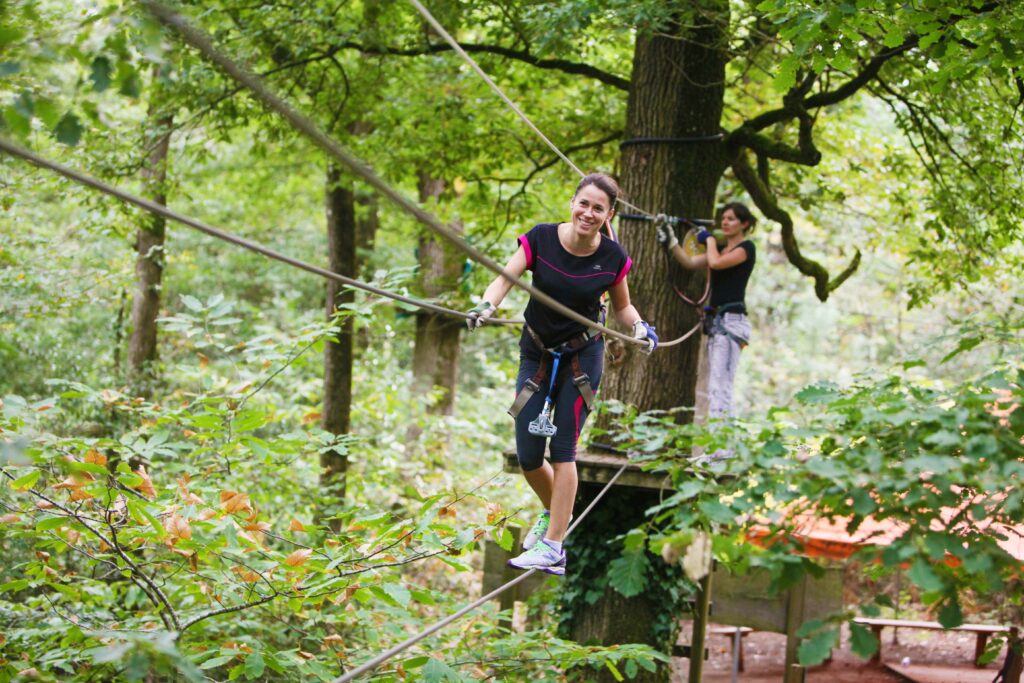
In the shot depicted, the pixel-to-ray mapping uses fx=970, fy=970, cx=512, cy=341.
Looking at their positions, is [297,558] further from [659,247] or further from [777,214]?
[777,214]

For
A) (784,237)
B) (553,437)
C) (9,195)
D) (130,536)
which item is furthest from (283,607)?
(784,237)

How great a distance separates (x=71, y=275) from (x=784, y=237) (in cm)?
614

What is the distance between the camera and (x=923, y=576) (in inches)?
81.7

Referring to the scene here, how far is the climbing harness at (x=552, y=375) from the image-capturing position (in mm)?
3693

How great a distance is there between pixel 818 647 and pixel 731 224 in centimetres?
363

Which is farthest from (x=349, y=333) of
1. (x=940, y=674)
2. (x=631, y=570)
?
(x=940, y=674)

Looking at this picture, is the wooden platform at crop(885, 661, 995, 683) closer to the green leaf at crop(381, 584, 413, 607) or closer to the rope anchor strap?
the rope anchor strap

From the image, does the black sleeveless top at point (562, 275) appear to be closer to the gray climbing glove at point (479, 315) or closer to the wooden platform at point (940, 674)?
the gray climbing glove at point (479, 315)

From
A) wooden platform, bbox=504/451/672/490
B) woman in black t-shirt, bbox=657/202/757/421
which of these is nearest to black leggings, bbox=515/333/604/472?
wooden platform, bbox=504/451/672/490

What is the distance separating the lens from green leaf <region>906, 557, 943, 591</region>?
6.77ft

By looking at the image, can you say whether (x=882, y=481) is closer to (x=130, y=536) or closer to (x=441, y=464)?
(x=130, y=536)

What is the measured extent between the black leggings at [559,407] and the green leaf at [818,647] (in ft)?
5.38

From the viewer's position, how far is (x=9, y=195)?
22.4 ft

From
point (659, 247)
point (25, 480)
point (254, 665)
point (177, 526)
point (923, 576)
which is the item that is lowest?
point (254, 665)
